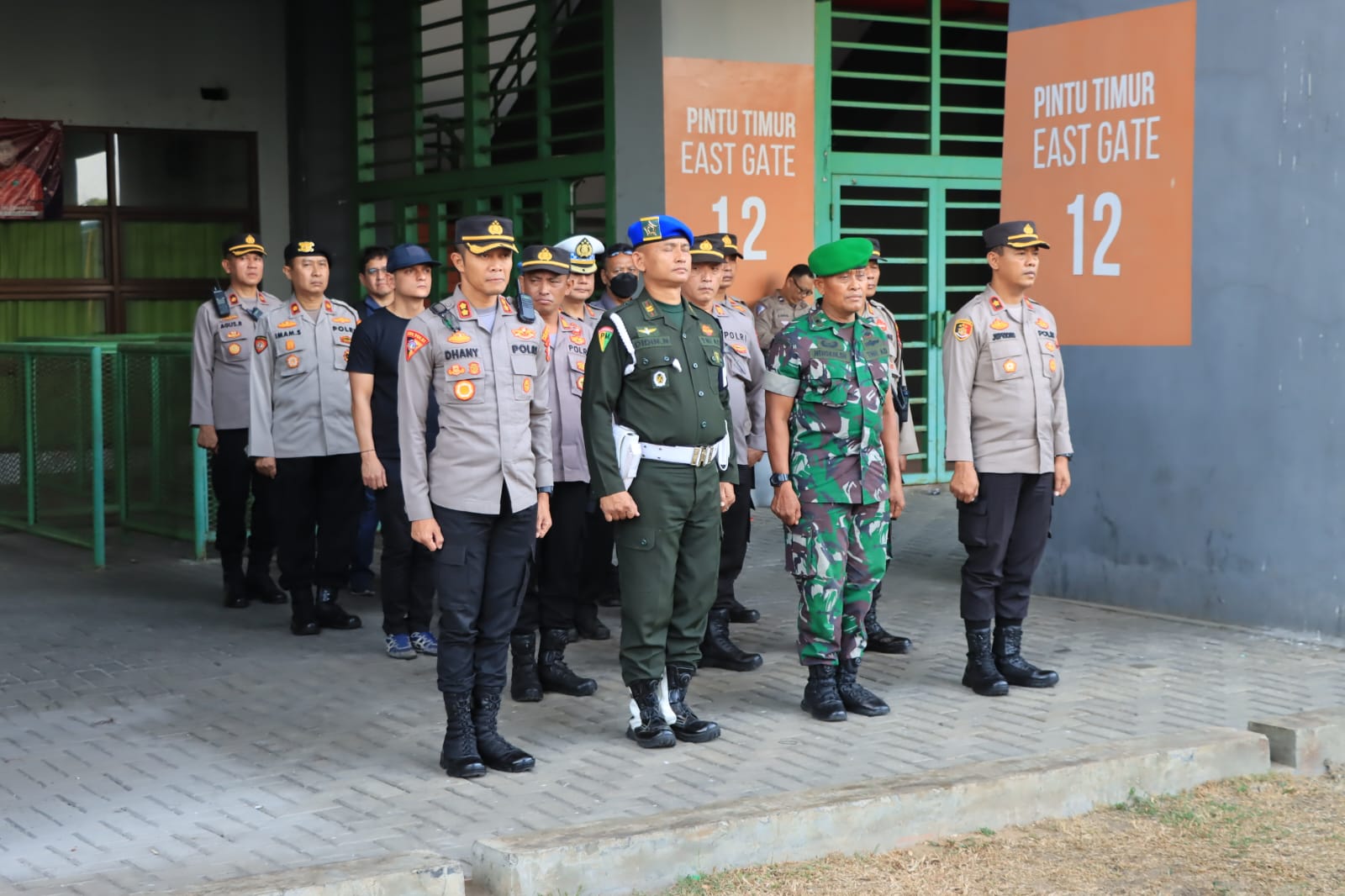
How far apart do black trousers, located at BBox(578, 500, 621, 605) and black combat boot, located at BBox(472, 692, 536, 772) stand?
202cm

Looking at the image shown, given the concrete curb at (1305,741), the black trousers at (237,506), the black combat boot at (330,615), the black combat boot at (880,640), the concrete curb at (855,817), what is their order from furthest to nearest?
the black trousers at (237,506) < the black combat boot at (330,615) < the black combat boot at (880,640) < the concrete curb at (1305,741) < the concrete curb at (855,817)

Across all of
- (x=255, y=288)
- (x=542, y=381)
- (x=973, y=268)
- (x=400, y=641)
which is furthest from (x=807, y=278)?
(x=542, y=381)

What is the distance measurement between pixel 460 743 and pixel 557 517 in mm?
1676

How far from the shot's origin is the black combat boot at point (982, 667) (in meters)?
6.73

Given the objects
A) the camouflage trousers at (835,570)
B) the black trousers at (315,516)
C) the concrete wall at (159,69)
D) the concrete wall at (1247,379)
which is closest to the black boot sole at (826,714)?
the camouflage trousers at (835,570)

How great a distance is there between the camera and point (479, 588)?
570 centimetres

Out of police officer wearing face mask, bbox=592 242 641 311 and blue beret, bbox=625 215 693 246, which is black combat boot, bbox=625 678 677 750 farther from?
police officer wearing face mask, bbox=592 242 641 311

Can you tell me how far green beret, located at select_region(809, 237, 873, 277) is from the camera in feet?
20.6

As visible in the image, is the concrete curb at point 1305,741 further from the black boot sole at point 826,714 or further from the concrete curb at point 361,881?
the concrete curb at point 361,881

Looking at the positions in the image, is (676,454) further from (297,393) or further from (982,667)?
(297,393)

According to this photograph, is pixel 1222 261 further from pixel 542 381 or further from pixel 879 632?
pixel 542 381

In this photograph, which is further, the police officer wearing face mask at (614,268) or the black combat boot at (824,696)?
the police officer wearing face mask at (614,268)

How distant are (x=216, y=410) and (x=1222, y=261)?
555cm

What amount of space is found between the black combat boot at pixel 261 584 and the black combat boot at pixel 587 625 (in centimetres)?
202
